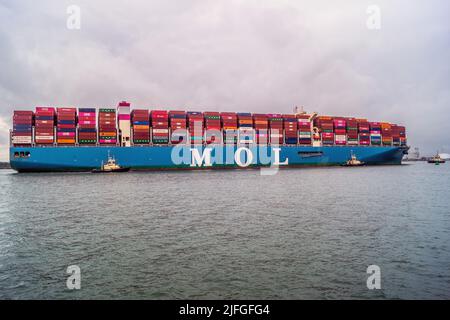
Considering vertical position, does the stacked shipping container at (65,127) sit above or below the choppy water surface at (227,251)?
above

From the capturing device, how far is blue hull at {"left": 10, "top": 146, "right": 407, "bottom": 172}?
2562 inches

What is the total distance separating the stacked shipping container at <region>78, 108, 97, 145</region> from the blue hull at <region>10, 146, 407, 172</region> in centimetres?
252

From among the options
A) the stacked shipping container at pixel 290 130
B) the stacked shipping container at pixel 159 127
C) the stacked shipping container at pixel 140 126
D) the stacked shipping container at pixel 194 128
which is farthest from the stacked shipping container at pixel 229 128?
the stacked shipping container at pixel 140 126

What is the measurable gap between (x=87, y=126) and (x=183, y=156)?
25550mm

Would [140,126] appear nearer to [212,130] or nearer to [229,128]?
[212,130]

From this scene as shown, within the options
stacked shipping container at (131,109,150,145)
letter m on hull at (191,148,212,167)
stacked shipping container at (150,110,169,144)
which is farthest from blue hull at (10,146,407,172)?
stacked shipping container at (150,110,169,144)

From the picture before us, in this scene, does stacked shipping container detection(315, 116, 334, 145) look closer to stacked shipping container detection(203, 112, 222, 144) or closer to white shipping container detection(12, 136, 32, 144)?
stacked shipping container detection(203, 112, 222, 144)

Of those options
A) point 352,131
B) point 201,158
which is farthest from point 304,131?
point 201,158

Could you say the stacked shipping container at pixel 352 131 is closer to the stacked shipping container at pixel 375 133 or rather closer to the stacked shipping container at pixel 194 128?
the stacked shipping container at pixel 194 128

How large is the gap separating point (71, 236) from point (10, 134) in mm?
68563

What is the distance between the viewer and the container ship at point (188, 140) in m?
66.2

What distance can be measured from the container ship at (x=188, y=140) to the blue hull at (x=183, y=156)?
206mm

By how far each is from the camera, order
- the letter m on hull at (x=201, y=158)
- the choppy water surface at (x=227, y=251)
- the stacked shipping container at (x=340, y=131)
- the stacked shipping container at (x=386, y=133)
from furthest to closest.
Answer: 1. the stacked shipping container at (x=386, y=133)
2. the stacked shipping container at (x=340, y=131)
3. the letter m on hull at (x=201, y=158)
4. the choppy water surface at (x=227, y=251)
